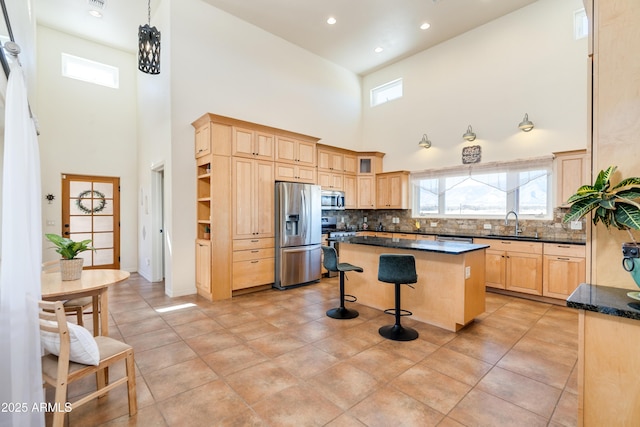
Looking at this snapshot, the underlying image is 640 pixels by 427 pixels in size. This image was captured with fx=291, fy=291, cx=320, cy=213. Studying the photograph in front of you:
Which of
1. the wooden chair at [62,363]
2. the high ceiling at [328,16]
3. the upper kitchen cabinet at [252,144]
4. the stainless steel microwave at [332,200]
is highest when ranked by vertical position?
the high ceiling at [328,16]

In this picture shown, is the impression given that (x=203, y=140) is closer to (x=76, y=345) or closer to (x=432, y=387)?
(x=76, y=345)

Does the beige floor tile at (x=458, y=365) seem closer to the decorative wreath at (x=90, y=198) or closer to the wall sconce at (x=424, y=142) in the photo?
the wall sconce at (x=424, y=142)

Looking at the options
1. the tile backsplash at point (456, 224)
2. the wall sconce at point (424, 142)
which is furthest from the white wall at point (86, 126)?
the wall sconce at point (424, 142)

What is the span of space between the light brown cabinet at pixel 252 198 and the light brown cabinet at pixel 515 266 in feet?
12.5

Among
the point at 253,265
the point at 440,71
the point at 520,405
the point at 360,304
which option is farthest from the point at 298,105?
the point at 520,405

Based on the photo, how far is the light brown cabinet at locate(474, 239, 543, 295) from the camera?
446 centimetres

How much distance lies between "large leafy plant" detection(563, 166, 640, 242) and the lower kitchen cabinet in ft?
13.7

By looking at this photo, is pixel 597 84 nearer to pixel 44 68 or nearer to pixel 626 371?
pixel 626 371

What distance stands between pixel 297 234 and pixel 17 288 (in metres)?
3.87

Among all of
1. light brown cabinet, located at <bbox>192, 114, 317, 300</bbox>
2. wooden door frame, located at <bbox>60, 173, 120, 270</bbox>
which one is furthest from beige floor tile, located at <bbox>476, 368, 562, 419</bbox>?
wooden door frame, located at <bbox>60, 173, 120, 270</bbox>

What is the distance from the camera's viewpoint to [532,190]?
202 inches

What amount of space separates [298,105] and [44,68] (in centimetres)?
508

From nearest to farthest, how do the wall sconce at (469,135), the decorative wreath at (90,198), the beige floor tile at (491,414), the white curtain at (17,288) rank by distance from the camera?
1. the white curtain at (17,288)
2. the beige floor tile at (491,414)
3. the wall sconce at (469,135)
4. the decorative wreath at (90,198)

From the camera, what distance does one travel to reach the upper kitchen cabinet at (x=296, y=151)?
5.30 meters
